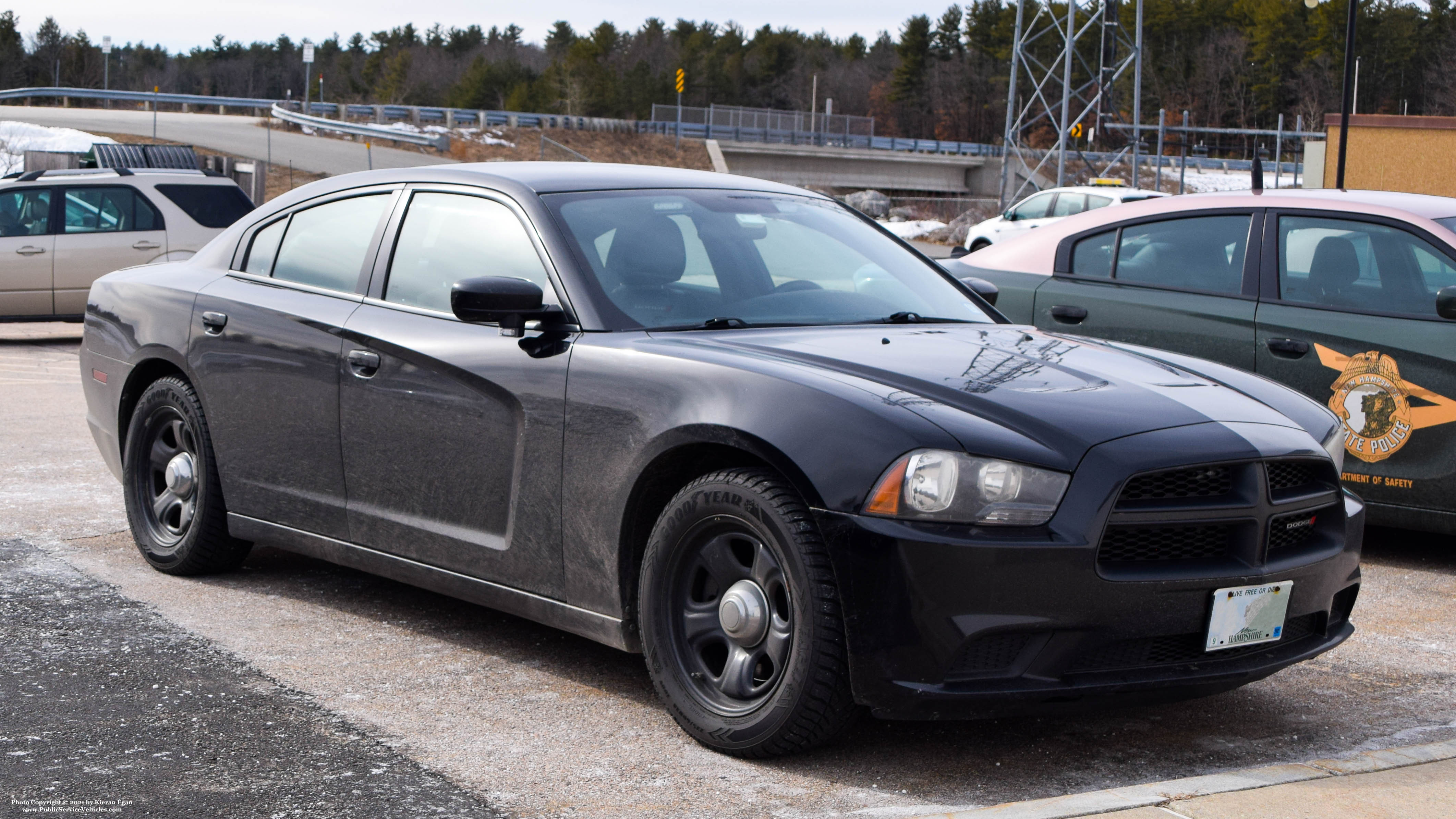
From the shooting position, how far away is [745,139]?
248 ft

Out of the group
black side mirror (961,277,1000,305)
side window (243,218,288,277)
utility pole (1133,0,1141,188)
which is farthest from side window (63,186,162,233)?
utility pole (1133,0,1141,188)

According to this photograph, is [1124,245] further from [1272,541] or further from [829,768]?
[829,768]

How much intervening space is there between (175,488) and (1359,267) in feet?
16.0

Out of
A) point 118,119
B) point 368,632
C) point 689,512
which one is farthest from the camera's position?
point 118,119

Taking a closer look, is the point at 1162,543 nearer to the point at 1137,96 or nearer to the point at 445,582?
the point at 445,582

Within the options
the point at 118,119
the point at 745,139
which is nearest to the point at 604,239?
the point at 118,119

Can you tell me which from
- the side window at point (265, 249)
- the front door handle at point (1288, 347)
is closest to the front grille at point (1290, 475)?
the front door handle at point (1288, 347)

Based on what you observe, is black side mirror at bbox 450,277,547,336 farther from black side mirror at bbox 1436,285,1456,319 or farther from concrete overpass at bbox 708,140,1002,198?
concrete overpass at bbox 708,140,1002,198

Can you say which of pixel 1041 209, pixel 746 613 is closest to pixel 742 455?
pixel 746 613

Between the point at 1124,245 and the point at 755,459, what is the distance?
4.01m

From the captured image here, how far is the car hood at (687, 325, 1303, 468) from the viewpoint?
356 cm

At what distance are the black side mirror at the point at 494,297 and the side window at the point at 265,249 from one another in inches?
62.6

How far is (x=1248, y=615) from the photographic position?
3.70m

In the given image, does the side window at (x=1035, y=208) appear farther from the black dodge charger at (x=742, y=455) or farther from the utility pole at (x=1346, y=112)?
the black dodge charger at (x=742, y=455)
